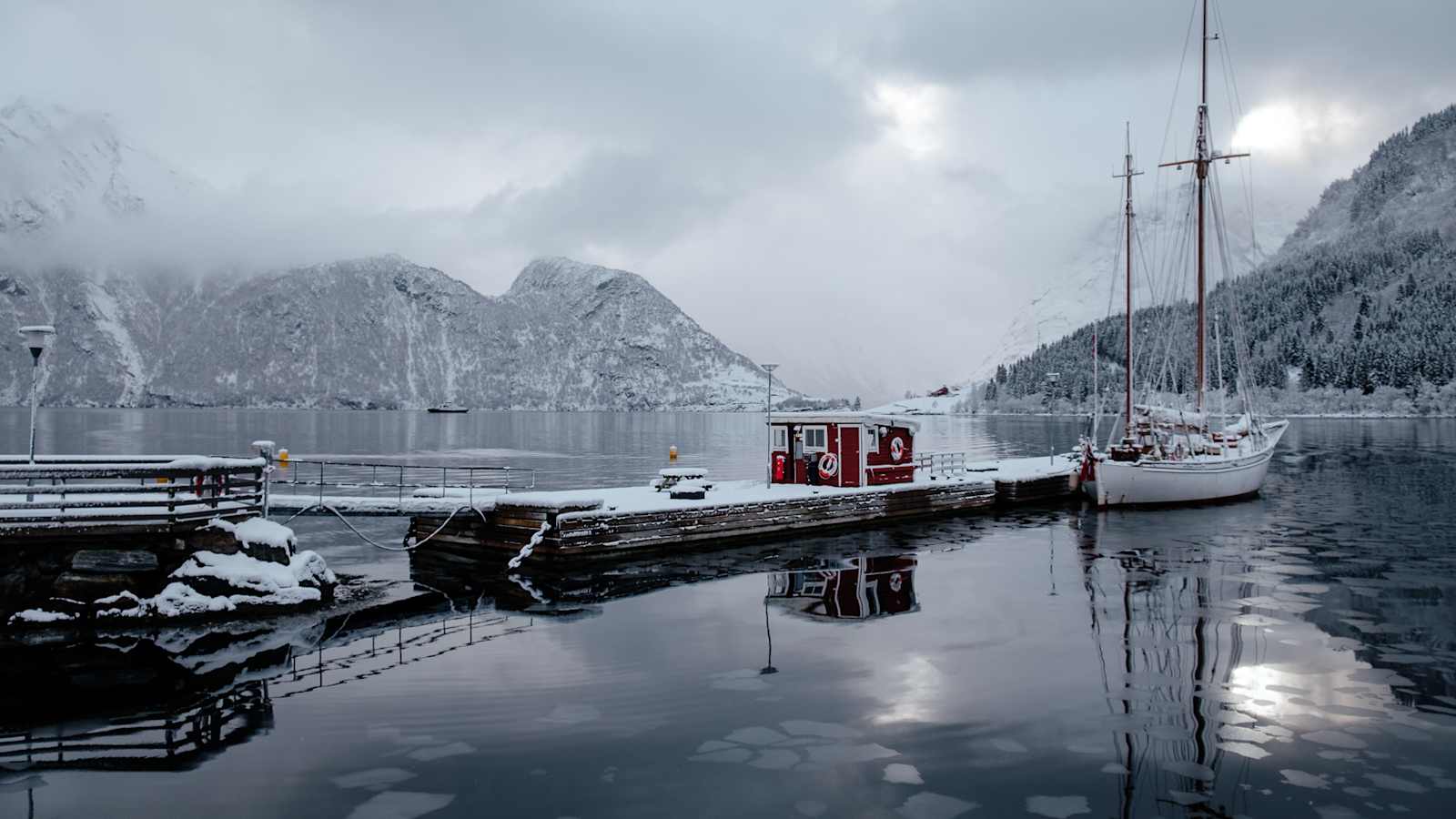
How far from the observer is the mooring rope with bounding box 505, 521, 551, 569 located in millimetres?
28203

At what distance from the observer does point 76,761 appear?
41.4 feet

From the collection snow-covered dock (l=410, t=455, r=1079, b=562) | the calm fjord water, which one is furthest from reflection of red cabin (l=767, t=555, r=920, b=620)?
snow-covered dock (l=410, t=455, r=1079, b=562)

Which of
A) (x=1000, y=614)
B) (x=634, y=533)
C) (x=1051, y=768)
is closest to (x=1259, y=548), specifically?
(x=1000, y=614)

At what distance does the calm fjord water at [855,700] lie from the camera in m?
11.5

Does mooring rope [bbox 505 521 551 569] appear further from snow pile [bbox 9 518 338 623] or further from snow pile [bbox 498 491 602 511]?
snow pile [bbox 9 518 338 623]

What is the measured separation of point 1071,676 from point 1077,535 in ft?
74.6

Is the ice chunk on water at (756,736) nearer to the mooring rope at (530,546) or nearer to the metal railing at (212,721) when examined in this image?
the metal railing at (212,721)

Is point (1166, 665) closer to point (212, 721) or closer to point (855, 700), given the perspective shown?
point (855, 700)

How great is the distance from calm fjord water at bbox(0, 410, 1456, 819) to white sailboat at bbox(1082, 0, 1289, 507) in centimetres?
1684

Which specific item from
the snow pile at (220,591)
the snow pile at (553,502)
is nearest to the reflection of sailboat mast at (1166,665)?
the snow pile at (553,502)

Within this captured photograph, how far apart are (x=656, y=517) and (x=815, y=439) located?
1173cm

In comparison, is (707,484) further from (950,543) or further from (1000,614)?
(1000,614)

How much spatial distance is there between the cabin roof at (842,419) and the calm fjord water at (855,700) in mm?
9704

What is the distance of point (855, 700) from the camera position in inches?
601
